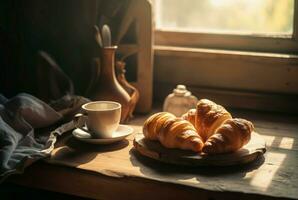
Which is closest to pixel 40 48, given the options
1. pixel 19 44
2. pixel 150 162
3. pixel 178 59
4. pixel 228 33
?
pixel 19 44

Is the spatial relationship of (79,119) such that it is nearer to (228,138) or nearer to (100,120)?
(100,120)

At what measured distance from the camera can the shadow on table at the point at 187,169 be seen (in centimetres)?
94

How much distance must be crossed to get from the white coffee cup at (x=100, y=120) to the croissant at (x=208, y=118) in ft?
0.61

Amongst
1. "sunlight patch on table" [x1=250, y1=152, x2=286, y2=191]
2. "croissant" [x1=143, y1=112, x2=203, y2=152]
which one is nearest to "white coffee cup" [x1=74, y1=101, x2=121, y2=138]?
"croissant" [x1=143, y1=112, x2=203, y2=152]

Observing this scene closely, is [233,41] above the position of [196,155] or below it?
above

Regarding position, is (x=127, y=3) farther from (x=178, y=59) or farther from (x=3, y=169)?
(x=3, y=169)

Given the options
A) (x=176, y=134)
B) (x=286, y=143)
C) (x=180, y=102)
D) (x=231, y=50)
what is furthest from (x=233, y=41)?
(x=176, y=134)

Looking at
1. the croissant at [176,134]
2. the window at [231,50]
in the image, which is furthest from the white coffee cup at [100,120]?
the window at [231,50]

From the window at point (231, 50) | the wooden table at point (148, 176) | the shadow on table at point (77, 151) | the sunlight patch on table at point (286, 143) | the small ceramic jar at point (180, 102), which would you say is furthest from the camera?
the window at point (231, 50)

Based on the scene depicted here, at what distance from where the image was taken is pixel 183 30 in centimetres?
156

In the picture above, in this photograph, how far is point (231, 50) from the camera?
1.51 meters

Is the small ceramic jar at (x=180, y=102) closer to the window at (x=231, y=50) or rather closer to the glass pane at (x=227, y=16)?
the window at (x=231, y=50)

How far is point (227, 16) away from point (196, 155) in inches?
27.9

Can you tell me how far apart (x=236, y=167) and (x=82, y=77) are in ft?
2.41
